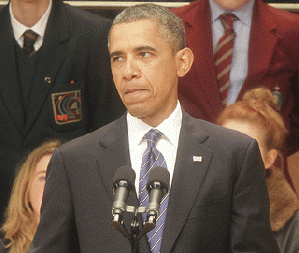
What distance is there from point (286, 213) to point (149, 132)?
3.63 ft

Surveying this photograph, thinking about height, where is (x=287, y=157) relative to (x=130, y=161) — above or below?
below

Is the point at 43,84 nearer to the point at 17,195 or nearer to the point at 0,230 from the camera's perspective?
the point at 17,195

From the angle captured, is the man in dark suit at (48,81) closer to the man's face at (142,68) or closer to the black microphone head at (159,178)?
the man's face at (142,68)

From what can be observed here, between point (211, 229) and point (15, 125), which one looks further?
point (15, 125)

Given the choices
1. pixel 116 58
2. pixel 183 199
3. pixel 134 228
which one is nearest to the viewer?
pixel 134 228

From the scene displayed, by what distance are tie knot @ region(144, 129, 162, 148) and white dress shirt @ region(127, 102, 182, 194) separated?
0.01 metres

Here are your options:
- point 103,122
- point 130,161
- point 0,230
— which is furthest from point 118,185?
point 0,230

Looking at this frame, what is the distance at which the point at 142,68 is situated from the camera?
206 centimetres

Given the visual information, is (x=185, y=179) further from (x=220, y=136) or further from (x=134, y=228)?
(x=134, y=228)

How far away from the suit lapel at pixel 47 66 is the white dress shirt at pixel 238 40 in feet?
2.70

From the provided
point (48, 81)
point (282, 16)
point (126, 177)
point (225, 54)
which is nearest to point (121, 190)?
point (126, 177)

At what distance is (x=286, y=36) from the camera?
9.87 feet

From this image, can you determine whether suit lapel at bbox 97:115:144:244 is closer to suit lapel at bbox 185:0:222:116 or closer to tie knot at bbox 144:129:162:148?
tie knot at bbox 144:129:162:148

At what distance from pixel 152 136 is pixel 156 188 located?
58 centimetres
